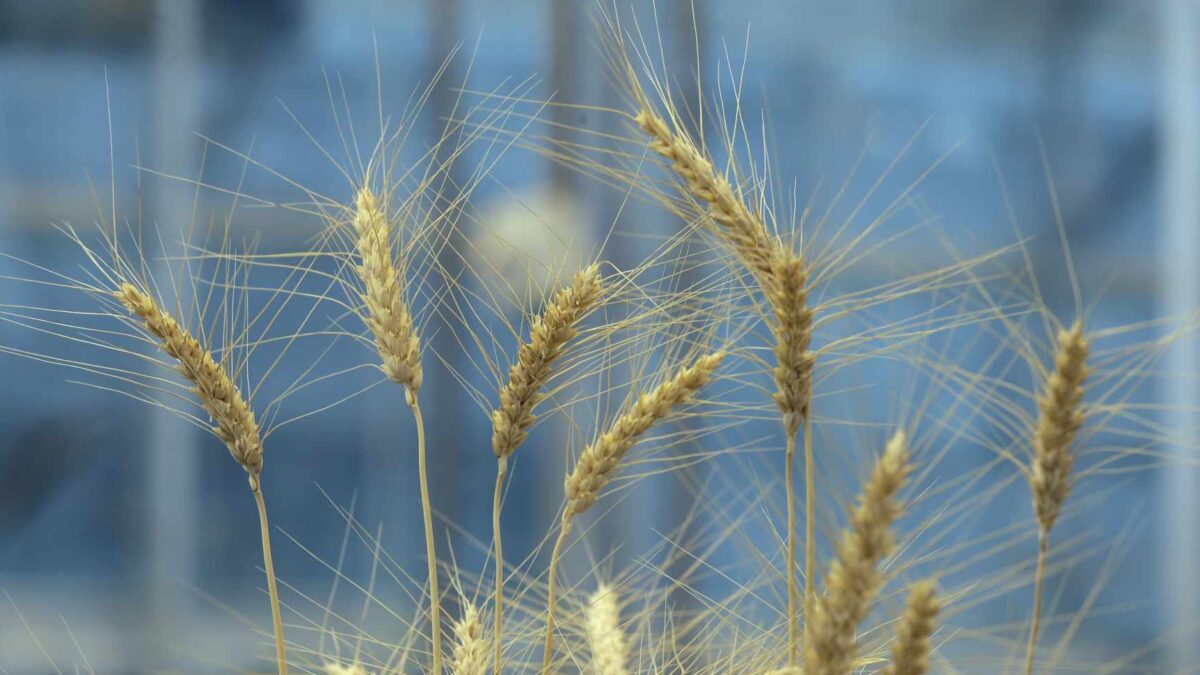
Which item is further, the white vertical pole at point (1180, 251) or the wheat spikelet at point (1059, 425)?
the white vertical pole at point (1180, 251)

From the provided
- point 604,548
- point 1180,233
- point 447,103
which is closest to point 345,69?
point 447,103

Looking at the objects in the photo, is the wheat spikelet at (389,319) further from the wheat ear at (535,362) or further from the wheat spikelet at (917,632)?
the wheat spikelet at (917,632)

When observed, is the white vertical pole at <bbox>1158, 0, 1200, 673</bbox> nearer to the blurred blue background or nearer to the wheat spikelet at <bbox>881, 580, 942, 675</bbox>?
the blurred blue background

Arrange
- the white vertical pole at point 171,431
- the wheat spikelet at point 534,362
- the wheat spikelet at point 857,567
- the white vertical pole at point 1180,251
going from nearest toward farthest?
the wheat spikelet at point 857,567, the wheat spikelet at point 534,362, the white vertical pole at point 171,431, the white vertical pole at point 1180,251

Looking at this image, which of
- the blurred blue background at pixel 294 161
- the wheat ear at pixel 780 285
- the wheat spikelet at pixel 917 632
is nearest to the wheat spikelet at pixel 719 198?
the wheat ear at pixel 780 285

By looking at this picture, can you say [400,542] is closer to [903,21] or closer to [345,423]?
[345,423]

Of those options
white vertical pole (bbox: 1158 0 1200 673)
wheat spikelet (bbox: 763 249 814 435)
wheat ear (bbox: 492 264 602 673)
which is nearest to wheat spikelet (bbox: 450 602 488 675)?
wheat ear (bbox: 492 264 602 673)
